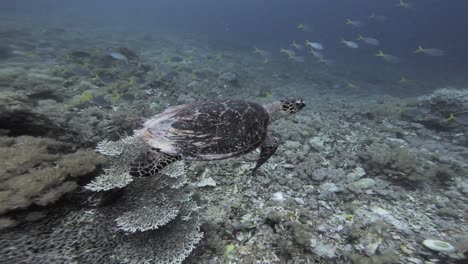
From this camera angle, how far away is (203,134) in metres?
3.92

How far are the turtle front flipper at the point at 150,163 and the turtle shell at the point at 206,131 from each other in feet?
0.31

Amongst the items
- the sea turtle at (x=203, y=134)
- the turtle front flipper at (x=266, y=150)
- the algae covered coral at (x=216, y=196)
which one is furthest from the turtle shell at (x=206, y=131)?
the algae covered coral at (x=216, y=196)

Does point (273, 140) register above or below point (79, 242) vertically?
above

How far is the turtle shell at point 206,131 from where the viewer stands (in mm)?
3781

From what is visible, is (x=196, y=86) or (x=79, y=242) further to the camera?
(x=196, y=86)

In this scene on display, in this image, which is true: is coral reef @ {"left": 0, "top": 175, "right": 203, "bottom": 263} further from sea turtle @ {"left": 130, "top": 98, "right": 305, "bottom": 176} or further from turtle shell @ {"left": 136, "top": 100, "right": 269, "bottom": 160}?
turtle shell @ {"left": 136, "top": 100, "right": 269, "bottom": 160}

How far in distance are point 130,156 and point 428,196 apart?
612 cm

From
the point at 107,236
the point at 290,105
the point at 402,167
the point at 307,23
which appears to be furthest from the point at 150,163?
the point at 307,23

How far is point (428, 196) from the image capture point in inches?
203

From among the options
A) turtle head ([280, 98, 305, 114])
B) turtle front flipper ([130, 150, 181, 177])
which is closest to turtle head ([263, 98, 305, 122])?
turtle head ([280, 98, 305, 114])

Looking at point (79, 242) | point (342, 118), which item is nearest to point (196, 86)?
point (342, 118)

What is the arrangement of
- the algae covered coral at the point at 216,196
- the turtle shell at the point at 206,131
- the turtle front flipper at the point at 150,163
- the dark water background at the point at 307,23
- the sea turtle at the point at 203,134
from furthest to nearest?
1. the dark water background at the point at 307,23
2. the turtle shell at the point at 206,131
3. the sea turtle at the point at 203,134
4. the turtle front flipper at the point at 150,163
5. the algae covered coral at the point at 216,196

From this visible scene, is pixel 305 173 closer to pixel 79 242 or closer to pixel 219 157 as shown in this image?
pixel 219 157

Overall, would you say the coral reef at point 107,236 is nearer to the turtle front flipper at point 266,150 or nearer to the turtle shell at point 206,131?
the turtle shell at point 206,131
